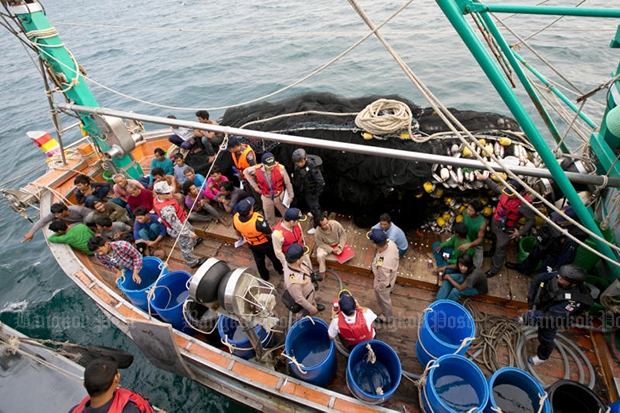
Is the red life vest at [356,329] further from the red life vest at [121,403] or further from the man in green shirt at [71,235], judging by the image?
the man in green shirt at [71,235]

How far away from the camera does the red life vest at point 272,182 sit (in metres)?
5.11

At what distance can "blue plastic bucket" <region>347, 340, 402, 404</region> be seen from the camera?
3625 mm

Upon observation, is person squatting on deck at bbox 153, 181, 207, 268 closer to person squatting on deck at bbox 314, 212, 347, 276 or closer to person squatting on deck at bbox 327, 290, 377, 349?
person squatting on deck at bbox 314, 212, 347, 276

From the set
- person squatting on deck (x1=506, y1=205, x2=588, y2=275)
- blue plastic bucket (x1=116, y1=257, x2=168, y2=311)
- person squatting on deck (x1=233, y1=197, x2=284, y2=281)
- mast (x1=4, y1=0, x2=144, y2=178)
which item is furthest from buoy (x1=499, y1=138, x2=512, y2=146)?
mast (x1=4, y1=0, x2=144, y2=178)

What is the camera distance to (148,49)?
23375 mm

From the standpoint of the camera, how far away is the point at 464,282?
434 cm

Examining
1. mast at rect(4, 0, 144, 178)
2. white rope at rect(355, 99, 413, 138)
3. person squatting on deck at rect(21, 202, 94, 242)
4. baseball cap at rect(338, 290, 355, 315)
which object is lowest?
person squatting on deck at rect(21, 202, 94, 242)

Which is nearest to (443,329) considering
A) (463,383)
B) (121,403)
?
(463,383)

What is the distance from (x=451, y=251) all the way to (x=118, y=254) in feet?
16.5

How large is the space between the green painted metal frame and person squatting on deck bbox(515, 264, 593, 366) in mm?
7153

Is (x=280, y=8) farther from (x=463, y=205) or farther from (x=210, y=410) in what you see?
(x=210, y=410)

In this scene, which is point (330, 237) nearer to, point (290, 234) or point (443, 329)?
point (290, 234)

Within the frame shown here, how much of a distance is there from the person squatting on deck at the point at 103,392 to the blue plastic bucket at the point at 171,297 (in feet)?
5.04

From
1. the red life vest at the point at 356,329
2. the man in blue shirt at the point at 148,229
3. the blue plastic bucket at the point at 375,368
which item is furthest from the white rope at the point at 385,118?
the man in blue shirt at the point at 148,229
